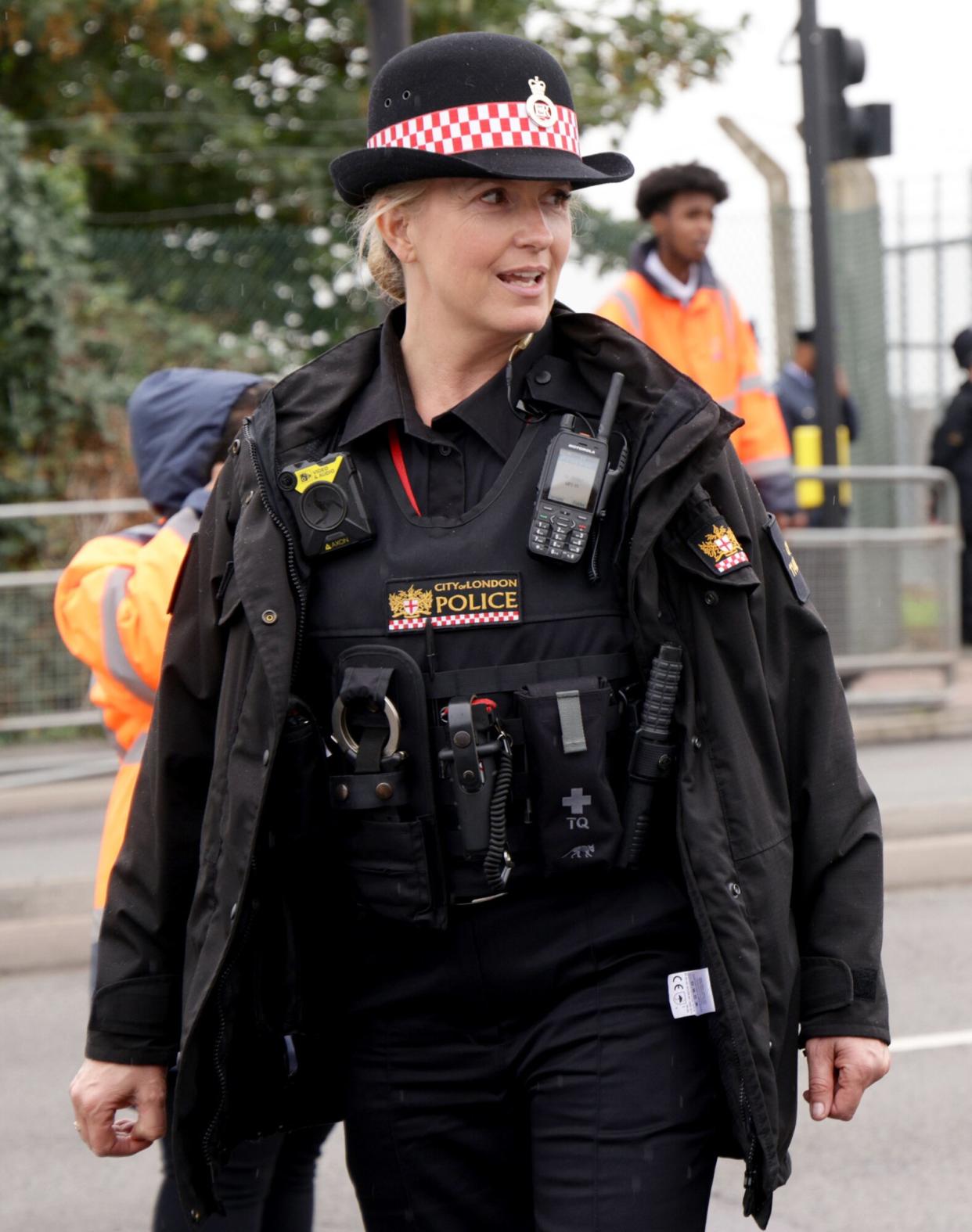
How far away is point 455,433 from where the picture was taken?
2416 mm

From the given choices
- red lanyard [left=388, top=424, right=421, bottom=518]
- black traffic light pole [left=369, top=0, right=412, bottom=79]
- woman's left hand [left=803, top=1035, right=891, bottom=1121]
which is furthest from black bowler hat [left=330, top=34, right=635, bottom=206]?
black traffic light pole [left=369, top=0, right=412, bottom=79]

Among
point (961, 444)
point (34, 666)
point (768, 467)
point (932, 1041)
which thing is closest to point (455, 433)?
point (932, 1041)

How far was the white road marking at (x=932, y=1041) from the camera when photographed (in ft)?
16.0

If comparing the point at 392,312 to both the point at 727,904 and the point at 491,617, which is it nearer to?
the point at 491,617

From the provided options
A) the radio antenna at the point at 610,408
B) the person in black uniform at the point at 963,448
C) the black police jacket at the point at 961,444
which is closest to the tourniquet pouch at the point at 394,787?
the radio antenna at the point at 610,408

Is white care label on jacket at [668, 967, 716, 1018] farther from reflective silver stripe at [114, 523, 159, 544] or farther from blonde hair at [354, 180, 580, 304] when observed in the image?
reflective silver stripe at [114, 523, 159, 544]

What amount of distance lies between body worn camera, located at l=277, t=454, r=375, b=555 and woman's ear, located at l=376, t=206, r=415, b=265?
13.3 inches

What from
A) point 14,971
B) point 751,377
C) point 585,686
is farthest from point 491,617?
point 751,377

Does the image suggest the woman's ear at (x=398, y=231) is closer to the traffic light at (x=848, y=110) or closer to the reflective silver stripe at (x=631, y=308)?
the reflective silver stripe at (x=631, y=308)

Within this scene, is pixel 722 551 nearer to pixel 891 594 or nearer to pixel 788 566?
pixel 788 566

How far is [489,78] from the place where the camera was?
7.73ft

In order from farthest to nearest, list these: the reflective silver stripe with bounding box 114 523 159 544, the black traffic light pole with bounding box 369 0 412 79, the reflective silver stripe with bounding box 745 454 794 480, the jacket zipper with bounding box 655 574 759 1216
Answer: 1. the reflective silver stripe with bounding box 745 454 794 480
2. the black traffic light pole with bounding box 369 0 412 79
3. the reflective silver stripe with bounding box 114 523 159 544
4. the jacket zipper with bounding box 655 574 759 1216

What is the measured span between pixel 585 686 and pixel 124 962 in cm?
74

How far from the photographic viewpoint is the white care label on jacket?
2227 millimetres
